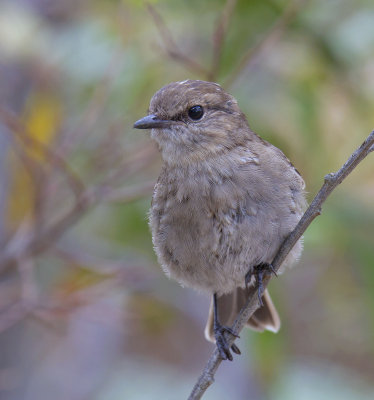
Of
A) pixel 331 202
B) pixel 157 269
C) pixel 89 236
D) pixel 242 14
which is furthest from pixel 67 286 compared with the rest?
pixel 242 14

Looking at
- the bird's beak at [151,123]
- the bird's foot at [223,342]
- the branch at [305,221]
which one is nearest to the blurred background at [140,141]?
the bird's foot at [223,342]

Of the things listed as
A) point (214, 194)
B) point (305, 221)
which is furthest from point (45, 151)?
point (305, 221)

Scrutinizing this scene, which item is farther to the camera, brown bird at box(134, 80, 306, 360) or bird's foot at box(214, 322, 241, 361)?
brown bird at box(134, 80, 306, 360)

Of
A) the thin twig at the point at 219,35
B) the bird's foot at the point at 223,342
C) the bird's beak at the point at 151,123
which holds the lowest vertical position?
the bird's foot at the point at 223,342

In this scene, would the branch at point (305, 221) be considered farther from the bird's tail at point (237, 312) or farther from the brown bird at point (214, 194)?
the bird's tail at point (237, 312)

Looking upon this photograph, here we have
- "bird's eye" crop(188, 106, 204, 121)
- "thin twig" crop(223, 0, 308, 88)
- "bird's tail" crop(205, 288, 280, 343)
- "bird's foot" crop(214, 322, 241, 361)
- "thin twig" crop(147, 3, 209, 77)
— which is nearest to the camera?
"bird's foot" crop(214, 322, 241, 361)

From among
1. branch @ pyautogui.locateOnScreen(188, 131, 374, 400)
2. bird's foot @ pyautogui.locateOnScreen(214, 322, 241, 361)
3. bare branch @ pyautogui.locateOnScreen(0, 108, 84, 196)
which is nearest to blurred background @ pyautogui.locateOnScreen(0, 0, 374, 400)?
bare branch @ pyautogui.locateOnScreen(0, 108, 84, 196)

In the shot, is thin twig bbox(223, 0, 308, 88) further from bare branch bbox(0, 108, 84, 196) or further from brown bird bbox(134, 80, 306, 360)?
bare branch bbox(0, 108, 84, 196)
